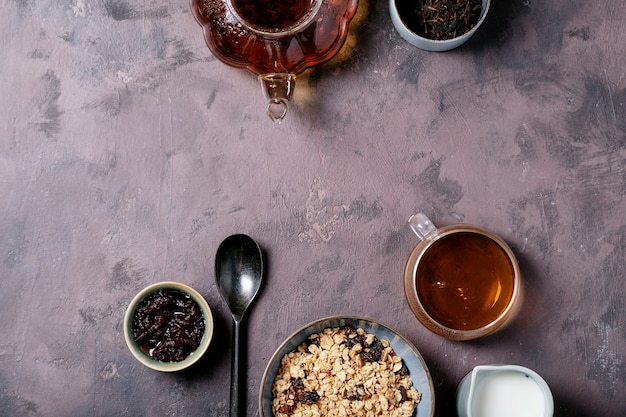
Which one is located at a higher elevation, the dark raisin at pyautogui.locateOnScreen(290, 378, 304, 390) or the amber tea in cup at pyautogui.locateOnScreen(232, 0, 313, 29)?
the amber tea in cup at pyautogui.locateOnScreen(232, 0, 313, 29)

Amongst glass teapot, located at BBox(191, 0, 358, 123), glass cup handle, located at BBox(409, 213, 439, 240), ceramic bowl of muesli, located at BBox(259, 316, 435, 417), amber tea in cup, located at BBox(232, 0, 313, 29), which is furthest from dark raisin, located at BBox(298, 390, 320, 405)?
amber tea in cup, located at BBox(232, 0, 313, 29)

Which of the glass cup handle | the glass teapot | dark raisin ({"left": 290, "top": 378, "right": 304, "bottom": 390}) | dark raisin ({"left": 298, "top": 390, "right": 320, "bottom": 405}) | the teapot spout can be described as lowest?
dark raisin ({"left": 298, "top": 390, "right": 320, "bottom": 405})

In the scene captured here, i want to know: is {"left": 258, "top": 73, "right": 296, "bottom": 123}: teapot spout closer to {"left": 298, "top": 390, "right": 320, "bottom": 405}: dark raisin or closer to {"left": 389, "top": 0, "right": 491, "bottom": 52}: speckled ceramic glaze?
{"left": 389, "top": 0, "right": 491, "bottom": 52}: speckled ceramic glaze

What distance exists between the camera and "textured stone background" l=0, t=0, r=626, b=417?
5.43 feet

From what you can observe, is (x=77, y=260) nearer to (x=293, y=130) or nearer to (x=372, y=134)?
(x=293, y=130)

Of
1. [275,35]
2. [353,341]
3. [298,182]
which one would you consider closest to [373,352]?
[353,341]

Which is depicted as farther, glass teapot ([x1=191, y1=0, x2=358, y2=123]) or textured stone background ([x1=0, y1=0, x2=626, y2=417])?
textured stone background ([x1=0, y1=0, x2=626, y2=417])

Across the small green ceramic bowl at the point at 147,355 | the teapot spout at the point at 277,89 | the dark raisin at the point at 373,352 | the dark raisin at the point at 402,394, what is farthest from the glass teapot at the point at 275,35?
the dark raisin at the point at 402,394

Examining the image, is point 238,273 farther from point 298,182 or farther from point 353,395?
point 353,395

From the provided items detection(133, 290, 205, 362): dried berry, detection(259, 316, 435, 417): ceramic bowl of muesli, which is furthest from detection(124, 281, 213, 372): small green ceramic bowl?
detection(259, 316, 435, 417): ceramic bowl of muesli

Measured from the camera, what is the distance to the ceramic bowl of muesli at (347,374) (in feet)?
5.11

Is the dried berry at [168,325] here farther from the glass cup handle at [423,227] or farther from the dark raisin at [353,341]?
the glass cup handle at [423,227]

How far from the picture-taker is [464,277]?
5.24 ft

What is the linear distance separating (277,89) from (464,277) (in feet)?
2.02
